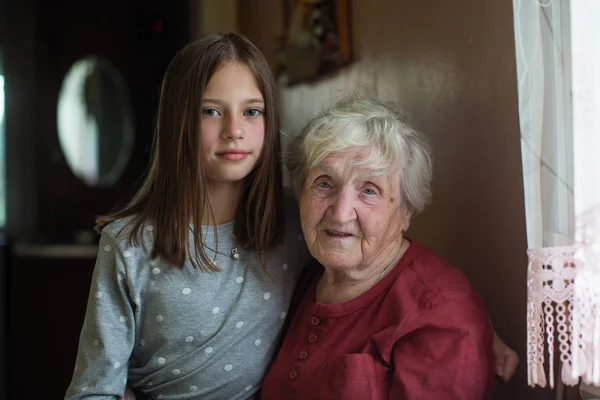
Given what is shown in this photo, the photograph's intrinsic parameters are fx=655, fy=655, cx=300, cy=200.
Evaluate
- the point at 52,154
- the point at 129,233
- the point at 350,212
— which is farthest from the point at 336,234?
the point at 52,154

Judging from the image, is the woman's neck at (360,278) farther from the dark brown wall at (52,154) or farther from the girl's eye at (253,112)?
the dark brown wall at (52,154)

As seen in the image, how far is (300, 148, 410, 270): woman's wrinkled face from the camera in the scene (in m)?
1.46

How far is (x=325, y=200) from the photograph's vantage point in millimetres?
1509

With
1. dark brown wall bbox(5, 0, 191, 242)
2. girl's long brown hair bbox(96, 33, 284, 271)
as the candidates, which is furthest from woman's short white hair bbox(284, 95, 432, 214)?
dark brown wall bbox(5, 0, 191, 242)

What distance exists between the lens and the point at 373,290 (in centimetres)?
150

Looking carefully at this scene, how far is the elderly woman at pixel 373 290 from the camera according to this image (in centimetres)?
134

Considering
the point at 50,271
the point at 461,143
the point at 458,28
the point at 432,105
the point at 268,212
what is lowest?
the point at 50,271

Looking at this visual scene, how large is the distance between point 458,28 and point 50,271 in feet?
7.85

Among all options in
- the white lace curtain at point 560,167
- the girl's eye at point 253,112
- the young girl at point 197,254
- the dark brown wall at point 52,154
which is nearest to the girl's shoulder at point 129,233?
the young girl at point 197,254

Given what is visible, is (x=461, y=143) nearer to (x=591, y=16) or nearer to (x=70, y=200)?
(x=591, y=16)

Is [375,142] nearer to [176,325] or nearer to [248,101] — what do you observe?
[248,101]

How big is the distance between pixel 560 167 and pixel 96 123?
3462 millimetres

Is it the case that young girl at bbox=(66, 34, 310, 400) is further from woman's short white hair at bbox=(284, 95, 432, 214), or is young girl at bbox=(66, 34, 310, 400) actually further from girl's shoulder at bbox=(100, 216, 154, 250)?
woman's short white hair at bbox=(284, 95, 432, 214)

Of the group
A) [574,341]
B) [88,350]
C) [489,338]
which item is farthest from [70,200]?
[574,341]
